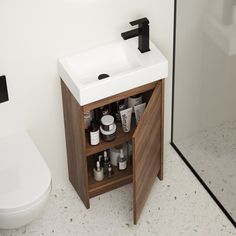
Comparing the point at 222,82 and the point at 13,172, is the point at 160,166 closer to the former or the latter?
the point at 222,82

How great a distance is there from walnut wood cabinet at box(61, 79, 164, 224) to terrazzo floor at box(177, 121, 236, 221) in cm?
20

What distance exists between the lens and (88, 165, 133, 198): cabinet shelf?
2988 mm

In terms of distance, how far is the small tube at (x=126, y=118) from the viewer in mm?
2830

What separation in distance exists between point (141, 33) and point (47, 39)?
0.39m

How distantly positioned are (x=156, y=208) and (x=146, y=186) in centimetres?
14

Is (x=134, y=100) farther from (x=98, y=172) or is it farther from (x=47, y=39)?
(x=47, y=39)

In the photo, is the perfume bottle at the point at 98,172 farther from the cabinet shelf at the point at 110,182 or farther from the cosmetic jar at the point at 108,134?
the cosmetic jar at the point at 108,134

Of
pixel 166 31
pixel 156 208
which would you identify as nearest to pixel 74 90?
pixel 166 31

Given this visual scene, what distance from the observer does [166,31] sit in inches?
113

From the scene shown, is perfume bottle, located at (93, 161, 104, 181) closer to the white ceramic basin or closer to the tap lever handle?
the white ceramic basin

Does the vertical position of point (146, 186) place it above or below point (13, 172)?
below

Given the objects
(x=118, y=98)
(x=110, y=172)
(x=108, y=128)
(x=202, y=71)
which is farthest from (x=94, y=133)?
(x=202, y=71)

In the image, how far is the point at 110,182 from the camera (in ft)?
9.89

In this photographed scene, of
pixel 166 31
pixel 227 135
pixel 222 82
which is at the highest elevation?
pixel 166 31
